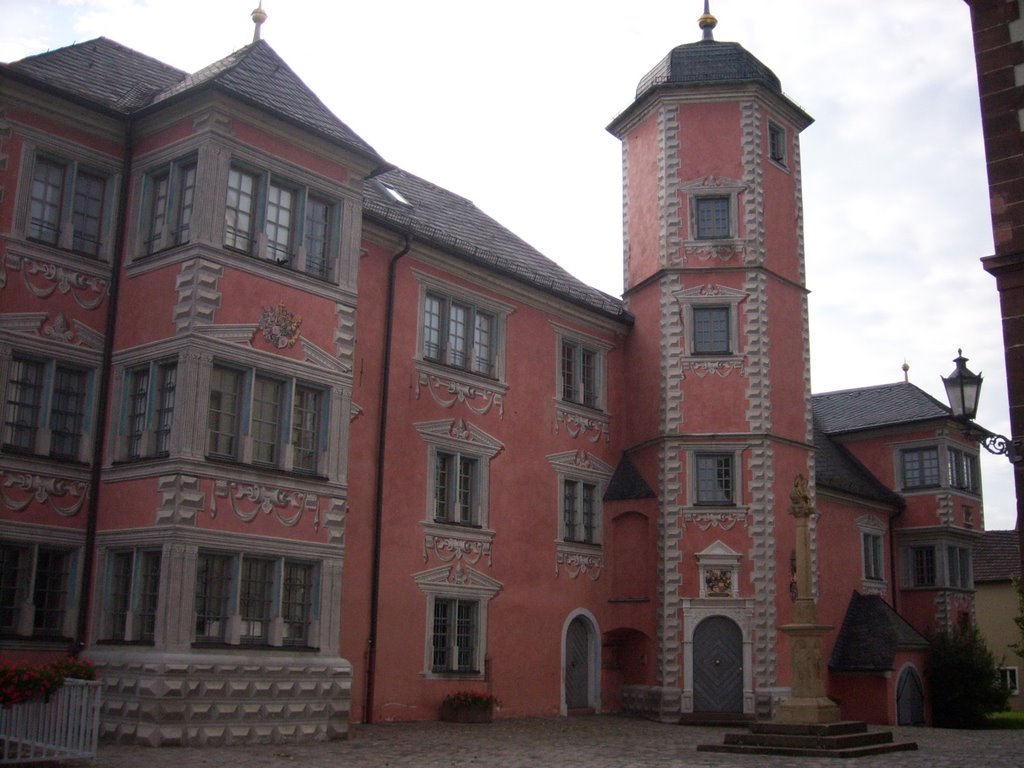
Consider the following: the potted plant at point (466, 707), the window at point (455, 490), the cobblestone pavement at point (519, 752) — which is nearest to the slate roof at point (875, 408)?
the cobblestone pavement at point (519, 752)

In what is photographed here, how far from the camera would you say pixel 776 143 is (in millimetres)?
31547

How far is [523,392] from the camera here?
2738 cm

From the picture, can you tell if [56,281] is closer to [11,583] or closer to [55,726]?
Answer: [11,583]

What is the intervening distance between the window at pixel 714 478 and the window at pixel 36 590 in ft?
50.3

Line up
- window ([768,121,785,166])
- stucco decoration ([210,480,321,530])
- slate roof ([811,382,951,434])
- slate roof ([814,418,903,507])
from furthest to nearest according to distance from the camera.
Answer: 1. slate roof ([811,382,951,434])
2. slate roof ([814,418,903,507])
3. window ([768,121,785,166])
4. stucco decoration ([210,480,321,530])

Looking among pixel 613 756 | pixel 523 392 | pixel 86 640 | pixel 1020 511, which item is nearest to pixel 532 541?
pixel 523 392

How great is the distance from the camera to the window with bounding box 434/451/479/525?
81.5 ft

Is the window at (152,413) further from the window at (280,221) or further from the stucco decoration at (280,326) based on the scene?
the window at (280,221)

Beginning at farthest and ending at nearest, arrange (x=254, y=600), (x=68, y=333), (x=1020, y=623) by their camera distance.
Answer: (x=1020, y=623) → (x=68, y=333) → (x=254, y=600)

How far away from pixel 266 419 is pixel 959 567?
2702 cm

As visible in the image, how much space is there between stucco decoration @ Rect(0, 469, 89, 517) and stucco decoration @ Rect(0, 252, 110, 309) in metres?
2.94

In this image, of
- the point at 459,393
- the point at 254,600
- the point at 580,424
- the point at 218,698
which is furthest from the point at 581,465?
the point at 218,698

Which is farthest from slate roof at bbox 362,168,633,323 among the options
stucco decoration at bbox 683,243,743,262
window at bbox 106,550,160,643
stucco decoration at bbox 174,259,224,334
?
window at bbox 106,550,160,643

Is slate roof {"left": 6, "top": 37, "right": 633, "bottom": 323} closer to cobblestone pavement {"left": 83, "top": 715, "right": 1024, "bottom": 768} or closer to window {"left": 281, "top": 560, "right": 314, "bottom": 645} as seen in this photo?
window {"left": 281, "top": 560, "right": 314, "bottom": 645}
